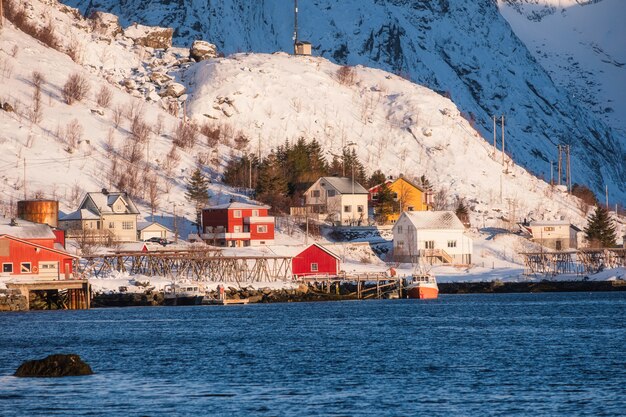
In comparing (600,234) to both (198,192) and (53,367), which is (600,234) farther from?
(53,367)

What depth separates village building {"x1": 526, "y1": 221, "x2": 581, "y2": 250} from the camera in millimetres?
148875

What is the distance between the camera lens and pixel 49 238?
104 metres

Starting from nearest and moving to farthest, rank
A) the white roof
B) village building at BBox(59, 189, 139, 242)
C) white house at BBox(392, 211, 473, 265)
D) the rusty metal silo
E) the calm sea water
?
the calm sea water < the white roof < the rusty metal silo < village building at BBox(59, 189, 139, 242) < white house at BBox(392, 211, 473, 265)

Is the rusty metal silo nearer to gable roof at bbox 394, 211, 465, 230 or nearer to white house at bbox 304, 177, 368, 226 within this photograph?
gable roof at bbox 394, 211, 465, 230

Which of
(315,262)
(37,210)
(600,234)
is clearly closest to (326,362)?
(315,262)

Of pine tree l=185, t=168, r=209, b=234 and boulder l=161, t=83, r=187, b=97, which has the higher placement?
boulder l=161, t=83, r=187, b=97

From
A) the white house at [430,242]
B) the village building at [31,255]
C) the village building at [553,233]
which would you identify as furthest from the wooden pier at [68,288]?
the village building at [553,233]

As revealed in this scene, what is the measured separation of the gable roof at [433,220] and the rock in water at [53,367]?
83721mm

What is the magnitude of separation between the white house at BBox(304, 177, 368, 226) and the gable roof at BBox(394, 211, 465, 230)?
42.1ft

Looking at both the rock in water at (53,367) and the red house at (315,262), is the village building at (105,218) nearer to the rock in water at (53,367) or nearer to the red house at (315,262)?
the red house at (315,262)

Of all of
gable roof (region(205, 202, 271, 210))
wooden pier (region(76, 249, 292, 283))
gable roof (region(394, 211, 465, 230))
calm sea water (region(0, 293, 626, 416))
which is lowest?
calm sea water (region(0, 293, 626, 416))

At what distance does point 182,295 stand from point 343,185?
151 ft

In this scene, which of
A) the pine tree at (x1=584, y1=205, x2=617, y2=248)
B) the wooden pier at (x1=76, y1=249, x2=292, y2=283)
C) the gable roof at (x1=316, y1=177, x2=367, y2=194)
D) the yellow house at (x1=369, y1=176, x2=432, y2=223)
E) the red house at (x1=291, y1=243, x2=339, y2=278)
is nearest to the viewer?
the wooden pier at (x1=76, y1=249, x2=292, y2=283)

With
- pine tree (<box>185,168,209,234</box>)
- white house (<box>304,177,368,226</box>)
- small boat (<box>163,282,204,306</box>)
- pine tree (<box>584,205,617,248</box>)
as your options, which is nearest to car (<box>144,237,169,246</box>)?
pine tree (<box>185,168,209,234</box>)
